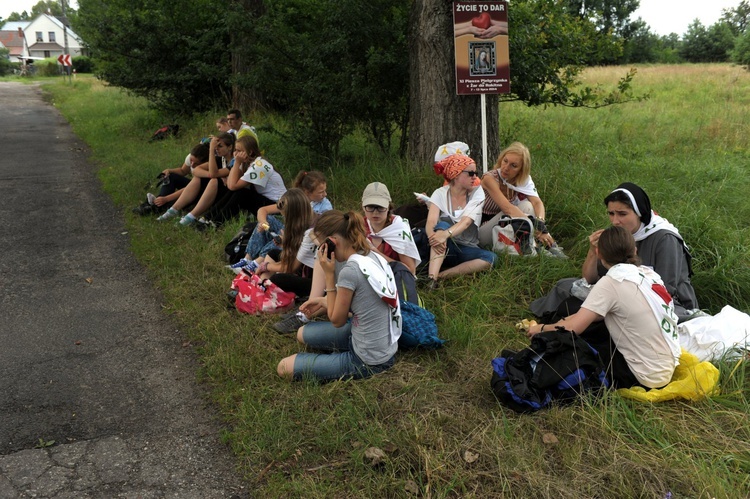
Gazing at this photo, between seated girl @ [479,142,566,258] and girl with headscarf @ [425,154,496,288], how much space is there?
0.21 metres

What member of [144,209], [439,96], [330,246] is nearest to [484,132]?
[439,96]

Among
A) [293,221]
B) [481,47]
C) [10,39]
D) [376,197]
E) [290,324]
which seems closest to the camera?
[290,324]

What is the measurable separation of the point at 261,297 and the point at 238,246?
4.23 ft

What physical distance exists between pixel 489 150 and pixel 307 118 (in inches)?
106

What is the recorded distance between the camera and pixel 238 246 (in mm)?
6328

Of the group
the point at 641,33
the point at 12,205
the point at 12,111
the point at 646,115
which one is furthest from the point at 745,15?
the point at 12,205

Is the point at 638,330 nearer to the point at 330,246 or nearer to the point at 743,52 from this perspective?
the point at 330,246

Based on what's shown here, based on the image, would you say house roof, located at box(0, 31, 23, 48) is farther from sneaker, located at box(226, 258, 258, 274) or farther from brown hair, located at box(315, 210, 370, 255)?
brown hair, located at box(315, 210, 370, 255)

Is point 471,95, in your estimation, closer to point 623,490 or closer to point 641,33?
point 623,490

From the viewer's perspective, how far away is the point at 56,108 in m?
23.7

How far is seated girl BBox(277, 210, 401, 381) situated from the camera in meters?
3.93

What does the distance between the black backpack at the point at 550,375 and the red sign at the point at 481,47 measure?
386 cm

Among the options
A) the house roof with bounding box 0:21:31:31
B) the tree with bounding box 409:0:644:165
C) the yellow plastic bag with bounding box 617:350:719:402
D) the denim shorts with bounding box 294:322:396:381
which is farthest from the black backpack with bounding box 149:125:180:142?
the house roof with bounding box 0:21:31:31

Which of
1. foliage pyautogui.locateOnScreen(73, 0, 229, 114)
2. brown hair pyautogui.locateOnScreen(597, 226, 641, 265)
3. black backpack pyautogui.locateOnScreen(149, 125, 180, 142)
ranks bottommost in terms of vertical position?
brown hair pyautogui.locateOnScreen(597, 226, 641, 265)
